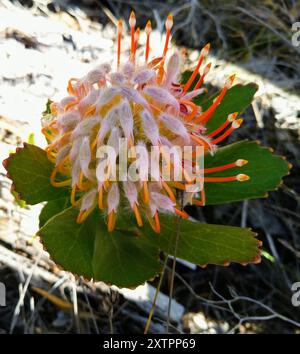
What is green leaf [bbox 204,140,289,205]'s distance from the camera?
156 centimetres

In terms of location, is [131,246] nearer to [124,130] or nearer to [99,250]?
[99,250]

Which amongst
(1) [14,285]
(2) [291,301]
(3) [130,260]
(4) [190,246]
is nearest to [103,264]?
(3) [130,260]

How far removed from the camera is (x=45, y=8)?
93.4 inches

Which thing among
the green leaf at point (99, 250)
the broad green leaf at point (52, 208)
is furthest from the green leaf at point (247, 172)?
the broad green leaf at point (52, 208)

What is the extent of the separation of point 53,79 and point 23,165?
866mm

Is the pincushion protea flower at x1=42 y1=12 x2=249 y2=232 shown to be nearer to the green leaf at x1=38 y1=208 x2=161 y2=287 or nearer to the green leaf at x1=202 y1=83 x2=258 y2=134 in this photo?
the green leaf at x1=38 y1=208 x2=161 y2=287

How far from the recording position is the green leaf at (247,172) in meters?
1.56

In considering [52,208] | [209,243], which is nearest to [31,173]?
[52,208]

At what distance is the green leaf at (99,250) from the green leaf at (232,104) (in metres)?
0.45

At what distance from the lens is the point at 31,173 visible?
4.66 ft

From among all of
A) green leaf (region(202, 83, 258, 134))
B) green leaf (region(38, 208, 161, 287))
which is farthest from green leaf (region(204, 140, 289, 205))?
green leaf (region(38, 208, 161, 287))

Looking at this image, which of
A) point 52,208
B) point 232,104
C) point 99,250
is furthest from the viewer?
point 232,104

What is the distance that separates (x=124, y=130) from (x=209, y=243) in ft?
1.37
